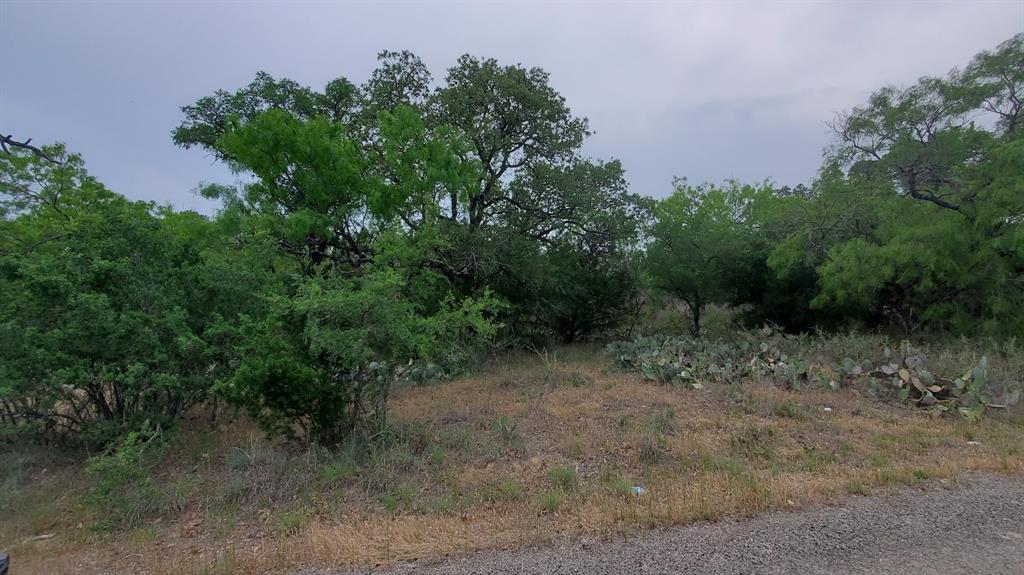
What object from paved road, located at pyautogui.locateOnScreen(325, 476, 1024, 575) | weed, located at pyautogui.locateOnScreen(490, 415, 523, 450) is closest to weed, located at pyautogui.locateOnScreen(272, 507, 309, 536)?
paved road, located at pyautogui.locateOnScreen(325, 476, 1024, 575)

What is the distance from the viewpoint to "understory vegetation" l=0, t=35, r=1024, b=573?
15.8ft

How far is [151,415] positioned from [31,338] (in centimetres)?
160

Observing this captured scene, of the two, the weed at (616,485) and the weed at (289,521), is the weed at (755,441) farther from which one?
the weed at (289,521)

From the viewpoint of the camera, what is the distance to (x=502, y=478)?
530cm

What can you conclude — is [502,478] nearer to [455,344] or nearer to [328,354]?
[328,354]

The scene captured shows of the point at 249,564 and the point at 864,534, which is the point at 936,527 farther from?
the point at 249,564

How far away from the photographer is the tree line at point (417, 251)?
19.7 feet

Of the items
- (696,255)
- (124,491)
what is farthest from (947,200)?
(124,491)

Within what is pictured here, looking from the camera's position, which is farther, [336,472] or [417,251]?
[417,251]

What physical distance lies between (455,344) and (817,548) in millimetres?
5823

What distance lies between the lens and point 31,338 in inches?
227

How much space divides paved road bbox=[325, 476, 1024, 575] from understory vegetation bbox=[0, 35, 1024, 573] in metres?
0.26

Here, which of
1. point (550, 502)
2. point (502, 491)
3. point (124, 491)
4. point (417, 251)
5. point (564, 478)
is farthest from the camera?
point (417, 251)

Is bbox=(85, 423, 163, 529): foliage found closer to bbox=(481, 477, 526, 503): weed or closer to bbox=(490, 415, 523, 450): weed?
bbox=(481, 477, 526, 503): weed
